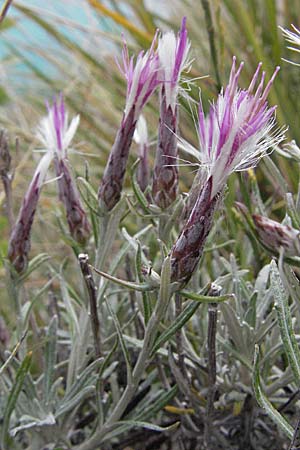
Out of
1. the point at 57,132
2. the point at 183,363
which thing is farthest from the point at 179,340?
the point at 57,132

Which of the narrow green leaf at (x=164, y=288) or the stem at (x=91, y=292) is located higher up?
the narrow green leaf at (x=164, y=288)

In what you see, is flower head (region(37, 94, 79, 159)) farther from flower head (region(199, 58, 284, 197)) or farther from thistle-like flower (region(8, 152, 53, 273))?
flower head (region(199, 58, 284, 197))

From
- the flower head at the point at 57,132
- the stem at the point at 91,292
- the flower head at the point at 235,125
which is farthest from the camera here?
the flower head at the point at 57,132

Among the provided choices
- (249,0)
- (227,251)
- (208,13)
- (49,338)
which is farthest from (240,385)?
(249,0)

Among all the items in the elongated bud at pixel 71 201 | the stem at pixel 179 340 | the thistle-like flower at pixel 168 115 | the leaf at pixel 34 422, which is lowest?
the leaf at pixel 34 422

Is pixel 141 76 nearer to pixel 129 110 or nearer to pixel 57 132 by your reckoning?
pixel 129 110

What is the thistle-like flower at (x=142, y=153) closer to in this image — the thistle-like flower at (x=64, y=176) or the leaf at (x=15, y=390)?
the thistle-like flower at (x=64, y=176)

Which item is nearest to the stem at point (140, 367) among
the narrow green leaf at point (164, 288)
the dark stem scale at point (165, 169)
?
the narrow green leaf at point (164, 288)

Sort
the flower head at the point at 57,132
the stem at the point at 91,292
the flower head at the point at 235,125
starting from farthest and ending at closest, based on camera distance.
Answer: the flower head at the point at 57,132, the stem at the point at 91,292, the flower head at the point at 235,125
